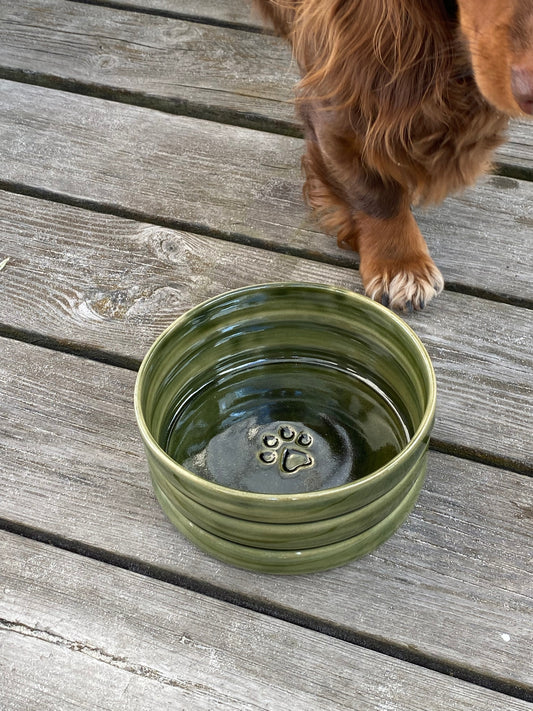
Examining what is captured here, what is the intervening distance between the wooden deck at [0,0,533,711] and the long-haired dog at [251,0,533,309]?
0.06 meters

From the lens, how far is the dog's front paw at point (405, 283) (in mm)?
1256

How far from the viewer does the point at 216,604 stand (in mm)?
938

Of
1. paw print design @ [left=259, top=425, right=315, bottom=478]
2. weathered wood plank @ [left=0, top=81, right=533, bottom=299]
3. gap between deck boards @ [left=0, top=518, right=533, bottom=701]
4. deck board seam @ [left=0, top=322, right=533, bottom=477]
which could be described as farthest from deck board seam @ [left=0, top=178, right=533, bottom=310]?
gap between deck boards @ [left=0, top=518, right=533, bottom=701]

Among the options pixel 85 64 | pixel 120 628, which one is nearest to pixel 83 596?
pixel 120 628

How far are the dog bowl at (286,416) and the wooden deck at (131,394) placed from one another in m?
0.07

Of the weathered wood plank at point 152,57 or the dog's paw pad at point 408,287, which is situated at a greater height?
the dog's paw pad at point 408,287

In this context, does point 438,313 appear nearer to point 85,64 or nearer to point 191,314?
point 191,314

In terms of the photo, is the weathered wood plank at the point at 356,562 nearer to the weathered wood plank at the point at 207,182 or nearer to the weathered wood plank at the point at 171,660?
the weathered wood plank at the point at 171,660

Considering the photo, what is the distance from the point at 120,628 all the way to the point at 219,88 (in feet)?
3.72

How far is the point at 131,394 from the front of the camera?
3.79 ft

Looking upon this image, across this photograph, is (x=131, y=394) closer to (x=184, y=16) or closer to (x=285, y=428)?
(x=285, y=428)

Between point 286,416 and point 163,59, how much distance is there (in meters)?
1.00

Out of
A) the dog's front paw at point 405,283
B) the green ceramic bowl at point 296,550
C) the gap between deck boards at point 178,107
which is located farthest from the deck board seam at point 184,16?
the green ceramic bowl at point 296,550

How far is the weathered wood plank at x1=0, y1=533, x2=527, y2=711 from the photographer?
87 cm
